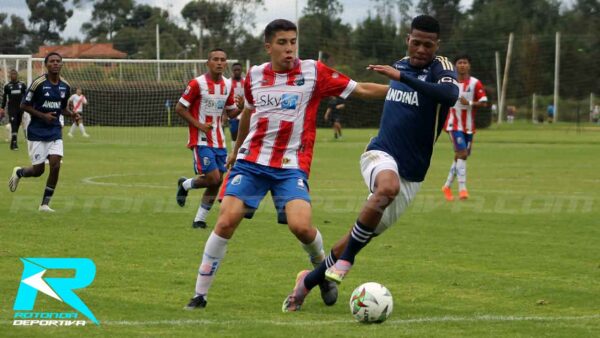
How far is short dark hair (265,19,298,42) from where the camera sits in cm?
→ 868

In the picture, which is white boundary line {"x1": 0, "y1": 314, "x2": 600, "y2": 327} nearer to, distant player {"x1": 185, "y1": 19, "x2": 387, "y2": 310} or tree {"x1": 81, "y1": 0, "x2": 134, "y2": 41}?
distant player {"x1": 185, "y1": 19, "x2": 387, "y2": 310}

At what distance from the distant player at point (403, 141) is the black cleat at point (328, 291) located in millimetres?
84

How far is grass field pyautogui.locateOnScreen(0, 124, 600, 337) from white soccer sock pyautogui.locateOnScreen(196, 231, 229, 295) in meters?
0.22

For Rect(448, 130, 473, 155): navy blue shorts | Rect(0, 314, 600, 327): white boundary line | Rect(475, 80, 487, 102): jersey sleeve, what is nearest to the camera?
Rect(0, 314, 600, 327): white boundary line

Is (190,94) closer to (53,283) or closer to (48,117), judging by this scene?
(48,117)

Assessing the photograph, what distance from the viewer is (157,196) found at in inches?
749

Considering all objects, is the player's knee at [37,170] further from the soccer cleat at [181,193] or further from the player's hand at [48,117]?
the soccer cleat at [181,193]

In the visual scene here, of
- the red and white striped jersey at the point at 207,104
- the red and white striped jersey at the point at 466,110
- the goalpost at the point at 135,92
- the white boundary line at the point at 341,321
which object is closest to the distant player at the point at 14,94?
the goalpost at the point at 135,92

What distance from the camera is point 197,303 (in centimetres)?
817

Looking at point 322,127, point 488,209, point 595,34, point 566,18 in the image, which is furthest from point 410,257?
point 566,18

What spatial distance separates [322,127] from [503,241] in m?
49.7

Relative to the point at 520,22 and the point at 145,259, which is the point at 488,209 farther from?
the point at 520,22

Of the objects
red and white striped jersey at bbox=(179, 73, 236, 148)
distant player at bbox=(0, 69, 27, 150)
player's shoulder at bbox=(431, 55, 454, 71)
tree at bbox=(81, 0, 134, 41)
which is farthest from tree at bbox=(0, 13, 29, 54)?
player's shoulder at bbox=(431, 55, 454, 71)

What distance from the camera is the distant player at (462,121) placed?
63.2 ft
